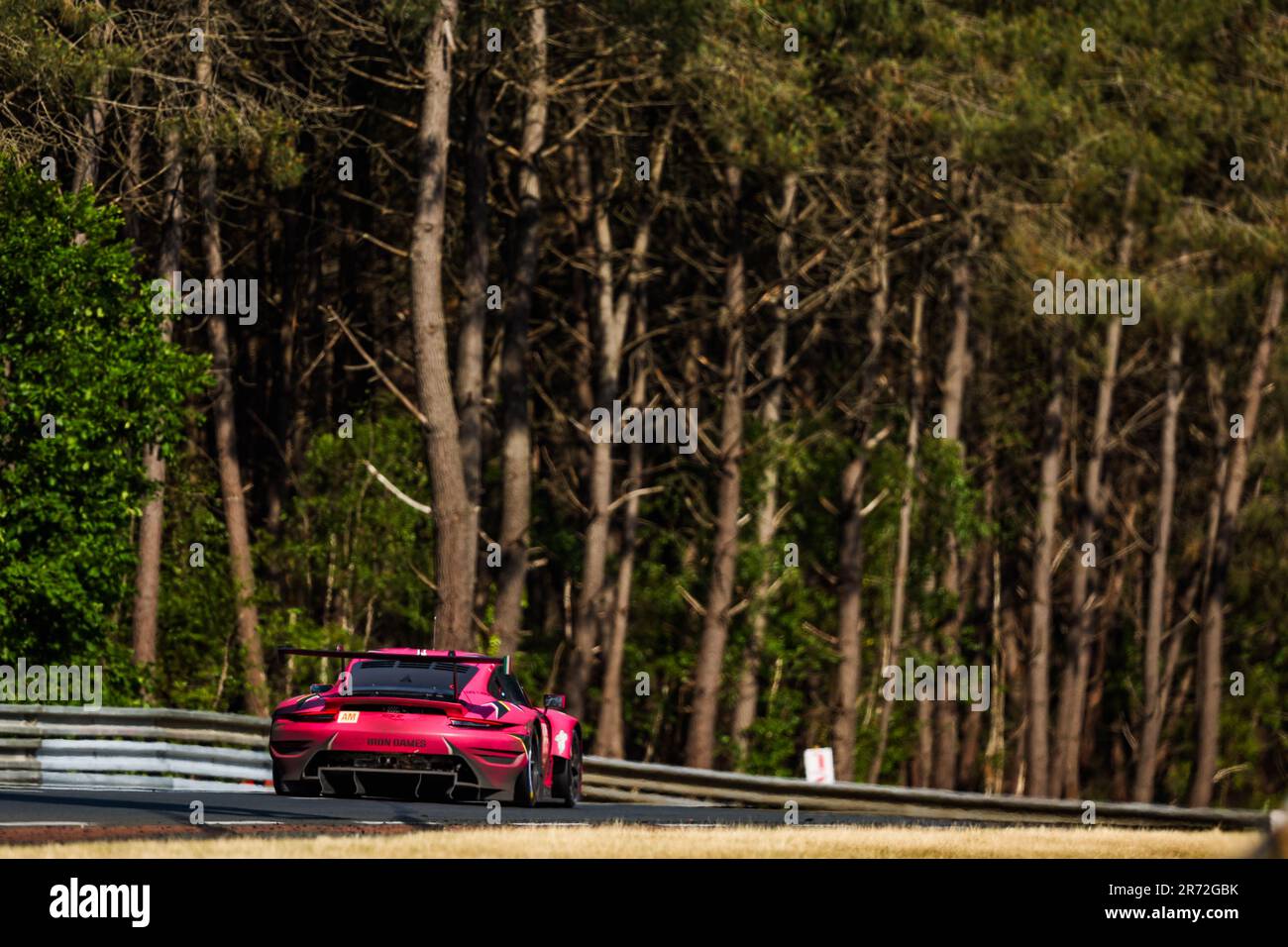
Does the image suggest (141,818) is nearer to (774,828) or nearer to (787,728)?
(774,828)

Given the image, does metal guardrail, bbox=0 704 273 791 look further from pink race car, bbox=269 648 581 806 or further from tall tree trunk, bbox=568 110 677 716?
tall tree trunk, bbox=568 110 677 716

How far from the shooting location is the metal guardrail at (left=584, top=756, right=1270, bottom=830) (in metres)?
24.1

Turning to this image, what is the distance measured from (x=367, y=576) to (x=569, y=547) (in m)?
6.18

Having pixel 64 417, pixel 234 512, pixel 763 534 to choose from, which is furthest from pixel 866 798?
pixel 763 534

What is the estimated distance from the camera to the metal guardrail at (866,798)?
79.2ft

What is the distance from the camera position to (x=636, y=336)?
39.0 metres

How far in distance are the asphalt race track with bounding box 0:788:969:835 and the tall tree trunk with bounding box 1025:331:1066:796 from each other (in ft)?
89.0

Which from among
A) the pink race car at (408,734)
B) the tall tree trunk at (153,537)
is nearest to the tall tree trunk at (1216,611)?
the tall tree trunk at (153,537)

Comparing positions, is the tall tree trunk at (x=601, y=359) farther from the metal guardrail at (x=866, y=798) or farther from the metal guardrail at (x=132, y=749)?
the metal guardrail at (x=132, y=749)

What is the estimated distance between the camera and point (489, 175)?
129 feet

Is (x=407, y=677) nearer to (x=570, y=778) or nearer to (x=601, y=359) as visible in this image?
(x=570, y=778)

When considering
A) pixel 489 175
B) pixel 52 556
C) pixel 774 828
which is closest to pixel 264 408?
pixel 489 175

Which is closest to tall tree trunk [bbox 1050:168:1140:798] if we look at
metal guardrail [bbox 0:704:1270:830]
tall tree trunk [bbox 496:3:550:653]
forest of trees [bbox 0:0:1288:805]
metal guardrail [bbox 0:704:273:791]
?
forest of trees [bbox 0:0:1288:805]

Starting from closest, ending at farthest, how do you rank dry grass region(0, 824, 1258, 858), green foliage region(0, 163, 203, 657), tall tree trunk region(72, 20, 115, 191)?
dry grass region(0, 824, 1258, 858) → green foliage region(0, 163, 203, 657) → tall tree trunk region(72, 20, 115, 191)
